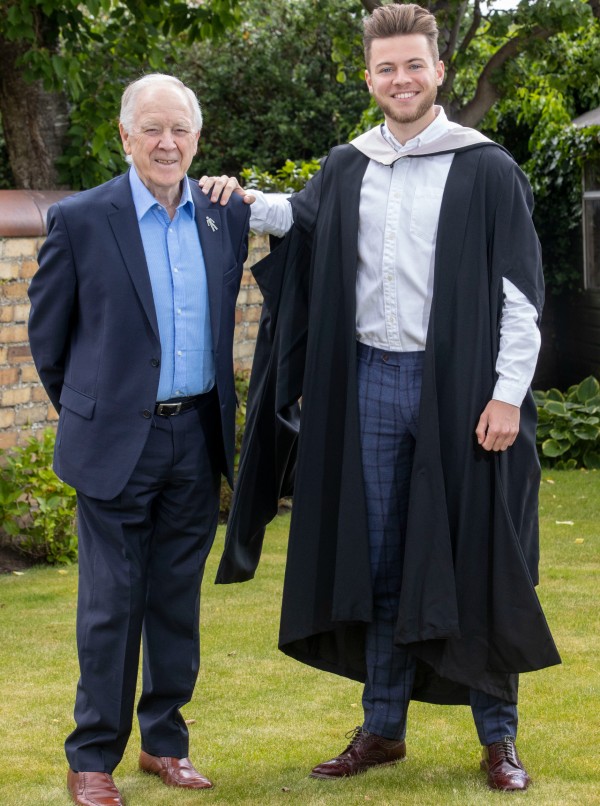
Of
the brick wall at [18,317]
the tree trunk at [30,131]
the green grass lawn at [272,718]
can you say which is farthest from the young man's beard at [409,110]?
the tree trunk at [30,131]

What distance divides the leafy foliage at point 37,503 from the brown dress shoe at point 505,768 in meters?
3.73

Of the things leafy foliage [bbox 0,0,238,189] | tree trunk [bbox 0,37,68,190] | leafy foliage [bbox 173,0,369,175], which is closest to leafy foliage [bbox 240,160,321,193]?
leafy foliage [bbox 0,0,238,189]

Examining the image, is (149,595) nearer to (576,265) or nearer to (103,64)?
(103,64)

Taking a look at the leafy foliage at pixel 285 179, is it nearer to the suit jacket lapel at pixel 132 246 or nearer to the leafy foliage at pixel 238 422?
the leafy foliage at pixel 238 422

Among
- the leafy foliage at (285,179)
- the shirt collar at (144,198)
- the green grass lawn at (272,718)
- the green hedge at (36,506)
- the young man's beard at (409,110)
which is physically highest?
the leafy foliage at (285,179)

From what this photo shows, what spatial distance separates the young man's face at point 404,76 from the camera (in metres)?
3.55

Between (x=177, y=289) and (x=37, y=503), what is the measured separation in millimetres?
3819

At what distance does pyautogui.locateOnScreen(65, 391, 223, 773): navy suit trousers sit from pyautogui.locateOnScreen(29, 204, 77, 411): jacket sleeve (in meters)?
0.38

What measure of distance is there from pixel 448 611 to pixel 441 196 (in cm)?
120

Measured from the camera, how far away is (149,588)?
372cm

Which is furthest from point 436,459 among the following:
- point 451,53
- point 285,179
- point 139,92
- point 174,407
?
point 451,53

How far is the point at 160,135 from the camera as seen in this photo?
11.4 feet

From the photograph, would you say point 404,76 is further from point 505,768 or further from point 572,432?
point 572,432

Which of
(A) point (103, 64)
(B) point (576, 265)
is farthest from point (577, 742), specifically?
(B) point (576, 265)
